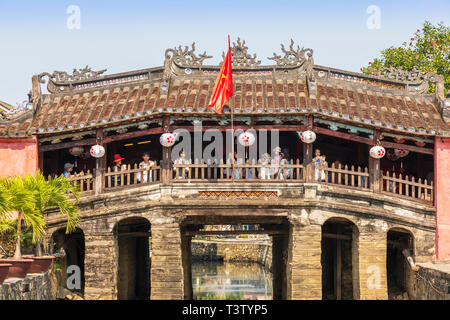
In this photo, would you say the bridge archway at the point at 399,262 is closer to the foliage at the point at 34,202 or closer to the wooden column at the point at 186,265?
the wooden column at the point at 186,265

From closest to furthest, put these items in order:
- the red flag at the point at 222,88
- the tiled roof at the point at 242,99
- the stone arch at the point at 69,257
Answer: the red flag at the point at 222,88 → the tiled roof at the point at 242,99 → the stone arch at the point at 69,257

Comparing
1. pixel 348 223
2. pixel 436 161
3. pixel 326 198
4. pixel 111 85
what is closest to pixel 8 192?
pixel 111 85

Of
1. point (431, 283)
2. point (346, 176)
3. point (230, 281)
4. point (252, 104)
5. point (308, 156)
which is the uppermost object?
point (252, 104)

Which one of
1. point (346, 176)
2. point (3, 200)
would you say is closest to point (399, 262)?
point (346, 176)

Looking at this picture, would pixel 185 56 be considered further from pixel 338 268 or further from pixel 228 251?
pixel 228 251

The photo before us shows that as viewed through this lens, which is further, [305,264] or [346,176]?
[346,176]

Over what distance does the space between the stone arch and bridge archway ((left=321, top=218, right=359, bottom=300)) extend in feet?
23.8

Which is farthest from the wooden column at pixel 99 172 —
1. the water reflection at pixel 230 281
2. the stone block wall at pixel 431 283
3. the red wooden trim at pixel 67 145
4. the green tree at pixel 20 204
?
the water reflection at pixel 230 281

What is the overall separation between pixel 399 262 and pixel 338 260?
1796 millimetres

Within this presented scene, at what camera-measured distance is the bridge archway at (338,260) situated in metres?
25.4

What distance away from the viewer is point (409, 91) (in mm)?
25203

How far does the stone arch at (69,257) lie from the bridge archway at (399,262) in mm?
8916

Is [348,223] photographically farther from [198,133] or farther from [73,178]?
[73,178]

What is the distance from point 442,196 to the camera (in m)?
23.9
